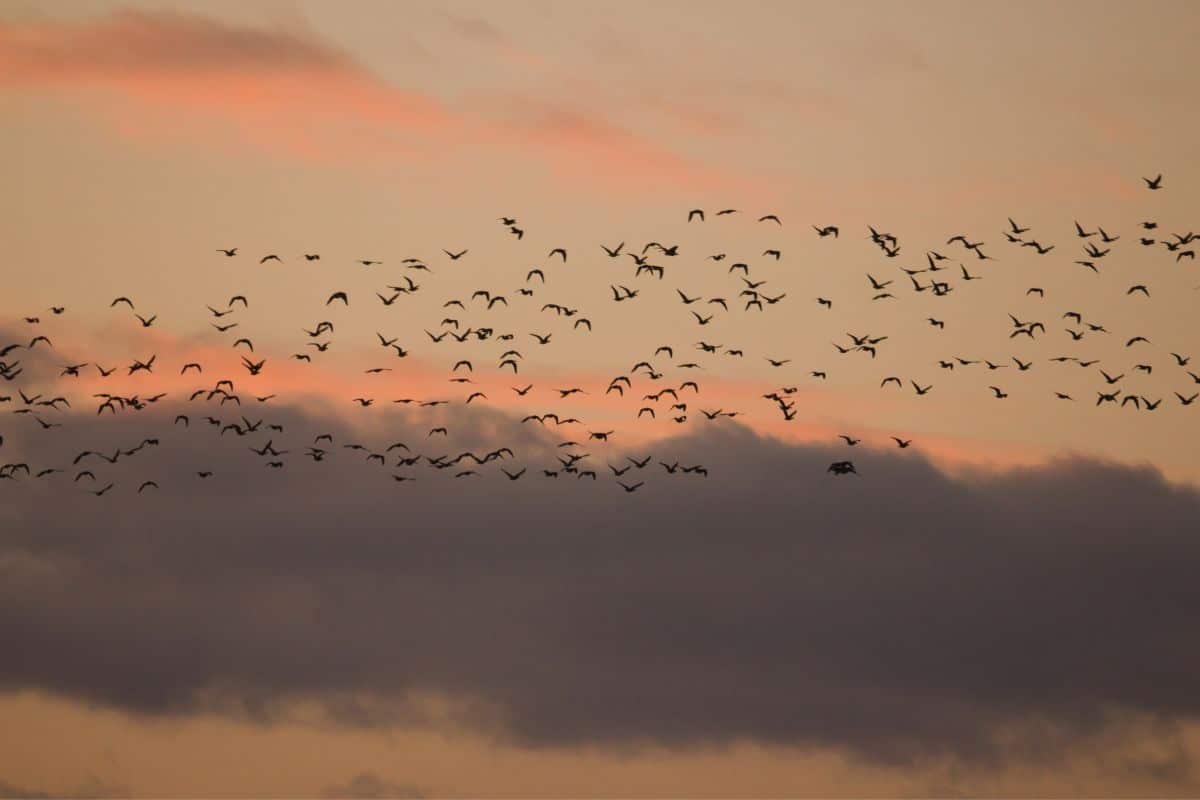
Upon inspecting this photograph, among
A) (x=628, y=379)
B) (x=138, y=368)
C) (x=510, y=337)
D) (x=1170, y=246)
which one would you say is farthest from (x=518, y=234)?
(x=1170, y=246)

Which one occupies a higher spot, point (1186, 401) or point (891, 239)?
point (891, 239)

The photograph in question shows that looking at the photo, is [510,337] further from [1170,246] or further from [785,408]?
[1170,246]

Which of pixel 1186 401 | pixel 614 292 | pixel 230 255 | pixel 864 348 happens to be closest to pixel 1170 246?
pixel 1186 401

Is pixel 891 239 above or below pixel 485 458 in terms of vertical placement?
above

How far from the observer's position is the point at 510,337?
152 meters

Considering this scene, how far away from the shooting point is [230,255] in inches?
6019

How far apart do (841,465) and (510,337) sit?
2266 cm

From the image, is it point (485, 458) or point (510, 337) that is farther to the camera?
point (485, 458)

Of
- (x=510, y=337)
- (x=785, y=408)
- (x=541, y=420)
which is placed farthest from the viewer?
(x=541, y=420)

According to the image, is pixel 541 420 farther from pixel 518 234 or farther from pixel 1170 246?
pixel 1170 246

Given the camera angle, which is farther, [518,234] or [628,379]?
[628,379]

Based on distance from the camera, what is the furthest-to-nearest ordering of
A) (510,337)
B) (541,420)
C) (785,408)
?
1. (541,420)
2. (785,408)
3. (510,337)

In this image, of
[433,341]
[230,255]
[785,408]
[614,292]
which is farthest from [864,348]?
[230,255]

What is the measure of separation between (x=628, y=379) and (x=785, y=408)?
10.9m
